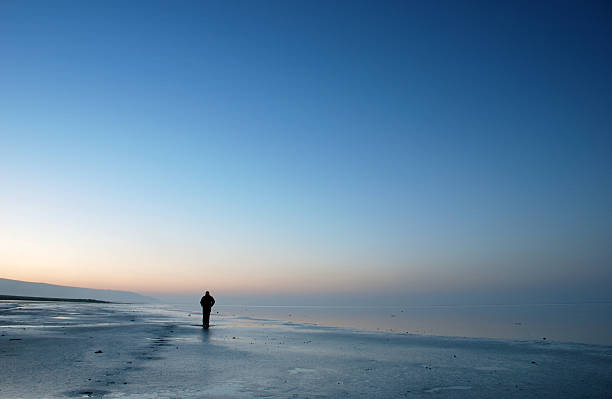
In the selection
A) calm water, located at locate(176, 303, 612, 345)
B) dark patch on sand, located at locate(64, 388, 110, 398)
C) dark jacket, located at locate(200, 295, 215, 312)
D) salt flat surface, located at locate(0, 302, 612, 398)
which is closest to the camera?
dark patch on sand, located at locate(64, 388, 110, 398)

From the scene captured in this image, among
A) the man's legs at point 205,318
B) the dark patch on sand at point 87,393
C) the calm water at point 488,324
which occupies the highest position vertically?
the dark patch on sand at point 87,393

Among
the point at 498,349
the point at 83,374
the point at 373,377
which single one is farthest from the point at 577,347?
the point at 83,374

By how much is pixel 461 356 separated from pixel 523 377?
436 centimetres

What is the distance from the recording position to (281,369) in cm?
1173

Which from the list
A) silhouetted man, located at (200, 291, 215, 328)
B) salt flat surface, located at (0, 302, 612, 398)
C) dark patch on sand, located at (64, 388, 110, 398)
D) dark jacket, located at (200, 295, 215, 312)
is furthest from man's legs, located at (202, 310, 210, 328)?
dark patch on sand, located at (64, 388, 110, 398)

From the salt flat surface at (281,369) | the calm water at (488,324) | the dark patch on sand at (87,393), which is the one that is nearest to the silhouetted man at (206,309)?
the salt flat surface at (281,369)

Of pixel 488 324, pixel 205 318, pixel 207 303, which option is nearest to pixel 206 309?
pixel 207 303

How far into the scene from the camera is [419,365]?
13.1 m

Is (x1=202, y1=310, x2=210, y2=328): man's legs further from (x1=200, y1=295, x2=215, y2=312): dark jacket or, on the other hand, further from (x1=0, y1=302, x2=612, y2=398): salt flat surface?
(x1=0, y1=302, x2=612, y2=398): salt flat surface

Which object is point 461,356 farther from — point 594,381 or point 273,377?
point 273,377

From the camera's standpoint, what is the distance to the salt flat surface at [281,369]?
8.80 m

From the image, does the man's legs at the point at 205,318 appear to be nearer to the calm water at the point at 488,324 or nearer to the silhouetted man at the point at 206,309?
the silhouetted man at the point at 206,309

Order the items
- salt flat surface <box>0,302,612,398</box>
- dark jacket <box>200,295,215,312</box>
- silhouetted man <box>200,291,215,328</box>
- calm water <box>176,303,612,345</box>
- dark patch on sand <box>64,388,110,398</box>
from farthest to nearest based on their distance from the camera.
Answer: calm water <box>176,303,612,345</box>
dark jacket <box>200,295,215,312</box>
silhouetted man <box>200,291,215,328</box>
salt flat surface <box>0,302,612,398</box>
dark patch on sand <box>64,388,110,398</box>

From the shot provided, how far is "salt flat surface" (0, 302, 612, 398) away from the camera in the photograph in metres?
8.80
